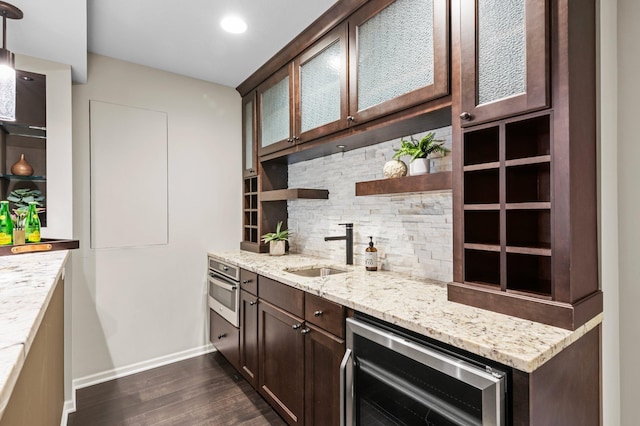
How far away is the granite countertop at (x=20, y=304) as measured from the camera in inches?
21.6

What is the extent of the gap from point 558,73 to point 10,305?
178 cm

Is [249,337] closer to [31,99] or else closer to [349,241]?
[349,241]

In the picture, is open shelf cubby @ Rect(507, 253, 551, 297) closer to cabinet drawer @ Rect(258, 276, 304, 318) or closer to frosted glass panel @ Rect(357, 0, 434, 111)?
frosted glass panel @ Rect(357, 0, 434, 111)

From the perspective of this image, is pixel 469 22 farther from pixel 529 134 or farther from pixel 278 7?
pixel 278 7

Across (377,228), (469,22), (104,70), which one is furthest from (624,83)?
(104,70)

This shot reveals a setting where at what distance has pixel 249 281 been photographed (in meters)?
2.39

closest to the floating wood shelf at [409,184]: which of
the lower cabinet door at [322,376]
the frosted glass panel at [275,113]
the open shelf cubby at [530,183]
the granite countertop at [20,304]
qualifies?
the open shelf cubby at [530,183]

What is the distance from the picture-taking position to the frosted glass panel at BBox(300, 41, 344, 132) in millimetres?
2111

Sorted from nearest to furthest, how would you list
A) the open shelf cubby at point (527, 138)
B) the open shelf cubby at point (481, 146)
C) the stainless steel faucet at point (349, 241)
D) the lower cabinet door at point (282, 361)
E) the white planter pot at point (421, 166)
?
the open shelf cubby at point (527, 138)
the open shelf cubby at point (481, 146)
the white planter pot at point (421, 166)
the lower cabinet door at point (282, 361)
the stainless steel faucet at point (349, 241)

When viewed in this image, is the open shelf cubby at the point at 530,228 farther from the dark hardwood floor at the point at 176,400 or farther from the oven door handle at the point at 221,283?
the oven door handle at the point at 221,283

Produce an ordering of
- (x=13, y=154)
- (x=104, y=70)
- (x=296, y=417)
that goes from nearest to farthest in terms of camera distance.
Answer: (x=296, y=417) → (x=13, y=154) → (x=104, y=70)

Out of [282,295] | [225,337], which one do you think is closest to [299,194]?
[282,295]

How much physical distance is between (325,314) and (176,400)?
153 cm

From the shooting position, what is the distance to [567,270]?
43.6 inches
